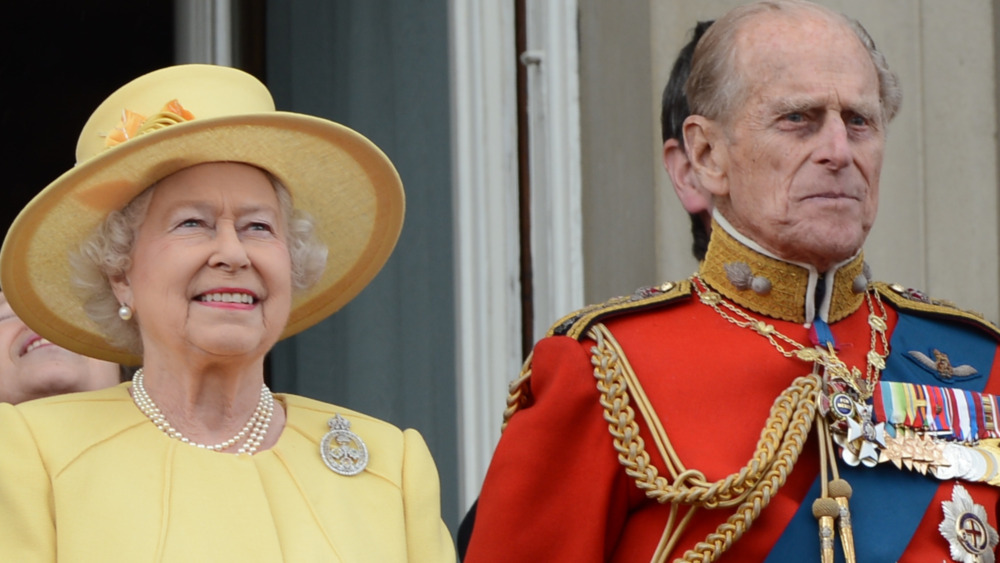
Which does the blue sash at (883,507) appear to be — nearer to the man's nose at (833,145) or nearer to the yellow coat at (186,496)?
the man's nose at (833,145)

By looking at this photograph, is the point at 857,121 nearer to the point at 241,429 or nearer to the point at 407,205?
the point at 241,429

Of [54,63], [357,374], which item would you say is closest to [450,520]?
[357,374]

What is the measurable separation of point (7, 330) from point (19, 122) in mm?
2963

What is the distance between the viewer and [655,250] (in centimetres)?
485

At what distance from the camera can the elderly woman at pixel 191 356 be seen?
3178 mm

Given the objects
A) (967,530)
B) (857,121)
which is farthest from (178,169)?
(967,530)

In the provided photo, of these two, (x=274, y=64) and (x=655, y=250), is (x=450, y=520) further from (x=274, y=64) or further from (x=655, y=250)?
(x=274, y=64)

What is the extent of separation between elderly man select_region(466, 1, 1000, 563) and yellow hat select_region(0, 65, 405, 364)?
51 cm

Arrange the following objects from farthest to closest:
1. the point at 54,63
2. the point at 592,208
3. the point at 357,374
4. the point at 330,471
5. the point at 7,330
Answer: the point at 54,63
the point at 357,374
the point at 592,208
the point at 7,330
the point at 330,471

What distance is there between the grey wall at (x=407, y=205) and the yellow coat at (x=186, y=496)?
134cm

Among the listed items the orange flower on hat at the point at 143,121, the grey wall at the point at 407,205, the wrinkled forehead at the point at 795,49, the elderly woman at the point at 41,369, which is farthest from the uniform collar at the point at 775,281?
the grey wall at the point at 407,205

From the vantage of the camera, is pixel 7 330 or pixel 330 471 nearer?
pixel 330 471

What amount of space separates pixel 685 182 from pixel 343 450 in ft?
2.66

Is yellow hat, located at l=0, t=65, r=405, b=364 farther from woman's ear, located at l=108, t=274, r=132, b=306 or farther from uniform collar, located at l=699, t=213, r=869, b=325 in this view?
uniform collar, located at l=699, t=213, r=869, b=325
